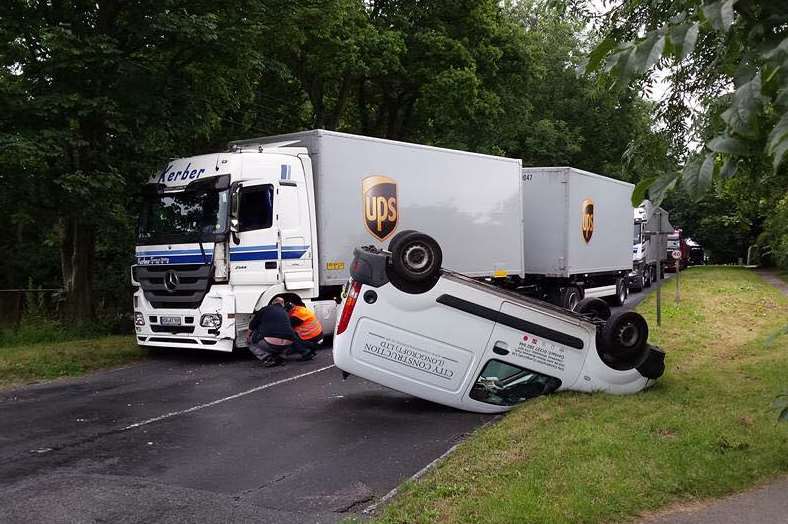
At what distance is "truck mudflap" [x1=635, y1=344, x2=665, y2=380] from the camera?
8211 millimetres

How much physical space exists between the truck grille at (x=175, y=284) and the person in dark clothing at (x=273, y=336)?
101 centimetres

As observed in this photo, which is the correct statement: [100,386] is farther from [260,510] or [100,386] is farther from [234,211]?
[260,510]

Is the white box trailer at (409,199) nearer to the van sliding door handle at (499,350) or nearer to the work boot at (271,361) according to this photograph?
the work boot at (271,361)

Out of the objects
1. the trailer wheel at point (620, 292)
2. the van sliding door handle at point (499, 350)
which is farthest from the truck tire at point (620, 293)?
the van sliding door handle at point (499, 350)

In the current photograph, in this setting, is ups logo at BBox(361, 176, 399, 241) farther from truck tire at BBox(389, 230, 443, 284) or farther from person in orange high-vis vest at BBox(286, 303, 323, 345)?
truck tire at BBox(389, 230, 443, 284)

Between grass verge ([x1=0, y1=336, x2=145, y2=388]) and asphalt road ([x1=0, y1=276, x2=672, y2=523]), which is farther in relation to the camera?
grass verge ([x1=0, y1=336, x2=145, y2=388])

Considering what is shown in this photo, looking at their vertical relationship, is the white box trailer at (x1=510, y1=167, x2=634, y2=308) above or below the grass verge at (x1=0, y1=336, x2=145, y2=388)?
above

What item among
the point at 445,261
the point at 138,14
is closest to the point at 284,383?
the point at 445,261

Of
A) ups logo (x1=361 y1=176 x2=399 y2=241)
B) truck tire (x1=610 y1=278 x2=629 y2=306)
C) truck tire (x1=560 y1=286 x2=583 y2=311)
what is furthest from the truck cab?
truck tire (x1=610 y1=278 x2=629 y2=306)

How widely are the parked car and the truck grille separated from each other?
4.45 meters

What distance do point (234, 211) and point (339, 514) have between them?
7.20 metres

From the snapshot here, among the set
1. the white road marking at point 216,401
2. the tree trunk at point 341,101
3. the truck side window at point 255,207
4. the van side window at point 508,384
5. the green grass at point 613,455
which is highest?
the tree trunk at point 341,101

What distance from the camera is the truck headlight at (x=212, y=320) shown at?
38.4 ft

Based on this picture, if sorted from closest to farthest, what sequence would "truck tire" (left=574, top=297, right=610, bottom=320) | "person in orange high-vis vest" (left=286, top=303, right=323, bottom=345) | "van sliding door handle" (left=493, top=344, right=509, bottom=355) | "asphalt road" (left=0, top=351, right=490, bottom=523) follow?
"asphalt road" (left=0, top=351, right=490, bottom=523) → "van sliding door handle" (left=493, top=344, right=509, bottom=355) → "truck tire" (left=574, top=297, right=610, bottom=320) → "person in orange high-vis vest" (left=286, top=303, right=323, bottom=345)
